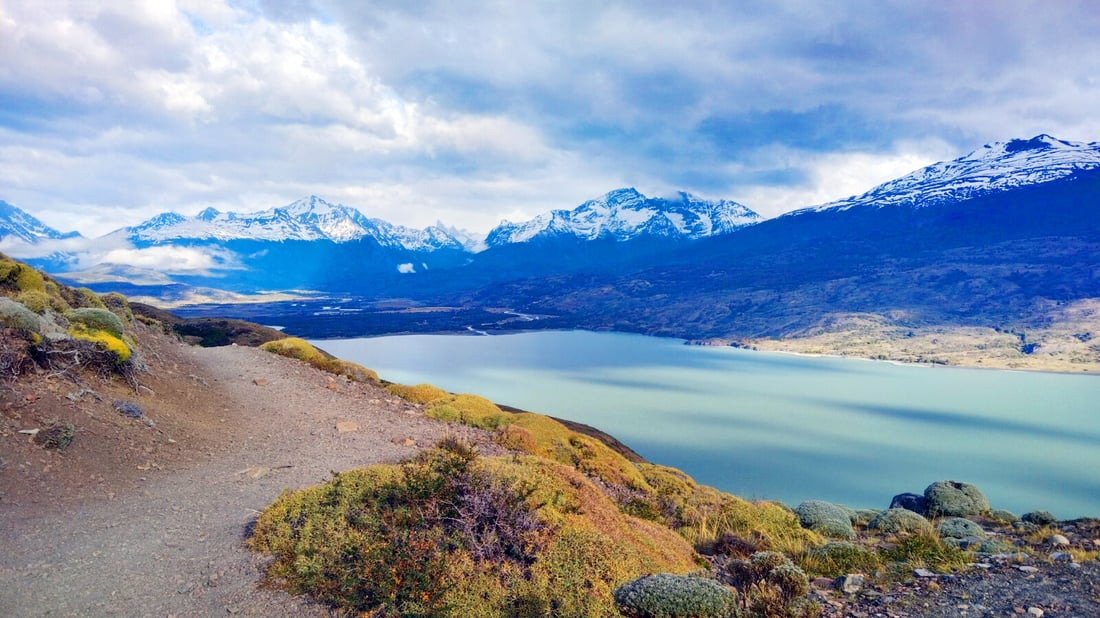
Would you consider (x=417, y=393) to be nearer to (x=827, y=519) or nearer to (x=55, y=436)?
(x=55, y=436)

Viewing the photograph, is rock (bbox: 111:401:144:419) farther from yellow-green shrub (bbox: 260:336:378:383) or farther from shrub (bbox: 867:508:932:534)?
shrub (bbox: 867:508:932:534)

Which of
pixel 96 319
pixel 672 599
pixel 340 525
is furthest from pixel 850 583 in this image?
pixel 96 319

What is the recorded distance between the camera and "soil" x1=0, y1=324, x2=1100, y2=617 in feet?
22.1

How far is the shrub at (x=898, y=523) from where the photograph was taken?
503 inches

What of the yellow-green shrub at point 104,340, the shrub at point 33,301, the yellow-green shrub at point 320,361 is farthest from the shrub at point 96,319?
the yellow-green shrub at point 320,361

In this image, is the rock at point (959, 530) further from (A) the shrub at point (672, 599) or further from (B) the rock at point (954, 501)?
(A) the shrub at point (672, 599)

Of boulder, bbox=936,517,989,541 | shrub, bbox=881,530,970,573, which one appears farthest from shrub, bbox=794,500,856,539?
shrub, bbox=881,530,970,573

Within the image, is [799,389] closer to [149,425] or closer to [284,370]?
[284,370]

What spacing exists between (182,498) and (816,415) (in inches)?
2884

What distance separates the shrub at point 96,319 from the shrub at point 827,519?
59.3 feet

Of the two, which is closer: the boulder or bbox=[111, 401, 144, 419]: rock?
the boulder

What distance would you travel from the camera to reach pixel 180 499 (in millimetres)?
9938

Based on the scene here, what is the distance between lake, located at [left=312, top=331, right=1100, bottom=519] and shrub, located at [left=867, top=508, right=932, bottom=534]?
2633 centimetres

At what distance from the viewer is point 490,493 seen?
298 inches
